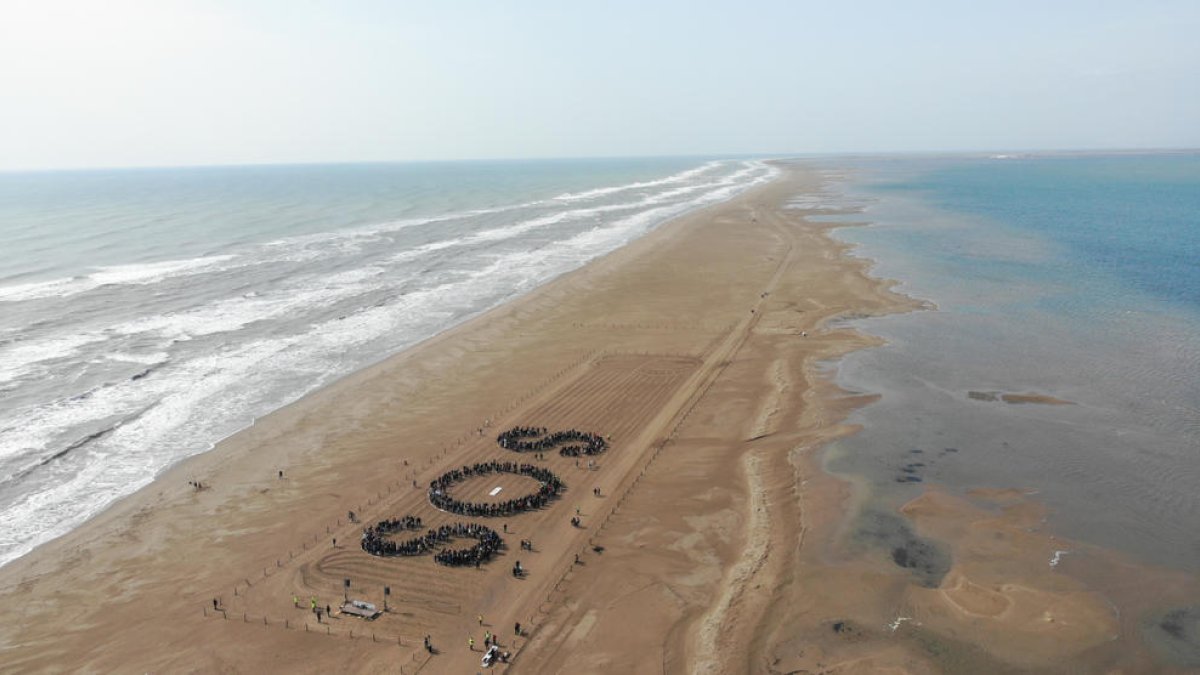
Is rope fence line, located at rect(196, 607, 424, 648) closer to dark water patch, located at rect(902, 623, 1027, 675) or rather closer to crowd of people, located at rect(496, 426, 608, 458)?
crowd of people, located at rect(496, 426, 608, 458)

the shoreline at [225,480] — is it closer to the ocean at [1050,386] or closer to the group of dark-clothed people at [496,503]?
the group of dark-clothed people at [496,503]

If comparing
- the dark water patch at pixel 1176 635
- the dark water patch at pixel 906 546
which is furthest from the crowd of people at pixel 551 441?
the dark water patch at pixel 1176 635

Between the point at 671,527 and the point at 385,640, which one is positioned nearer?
the point at 385,640

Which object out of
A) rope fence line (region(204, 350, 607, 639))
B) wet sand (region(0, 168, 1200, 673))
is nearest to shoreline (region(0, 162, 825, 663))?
wet sand (region(0, 168, 1200, 673))

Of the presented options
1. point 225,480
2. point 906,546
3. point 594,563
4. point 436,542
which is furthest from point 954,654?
point 225,480

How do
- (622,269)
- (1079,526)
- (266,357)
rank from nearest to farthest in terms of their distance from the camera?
1. (1079,526)
2. (266,357)
3. (622,269)

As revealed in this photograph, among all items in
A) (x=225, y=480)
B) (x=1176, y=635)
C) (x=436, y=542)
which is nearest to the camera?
(x=1176, y=635)

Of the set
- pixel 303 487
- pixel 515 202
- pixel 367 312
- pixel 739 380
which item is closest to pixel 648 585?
pixel 303 487

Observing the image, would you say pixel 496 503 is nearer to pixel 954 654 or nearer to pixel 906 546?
pixel 906 546

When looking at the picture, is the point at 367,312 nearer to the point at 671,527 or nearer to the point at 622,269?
the point at 622,269
